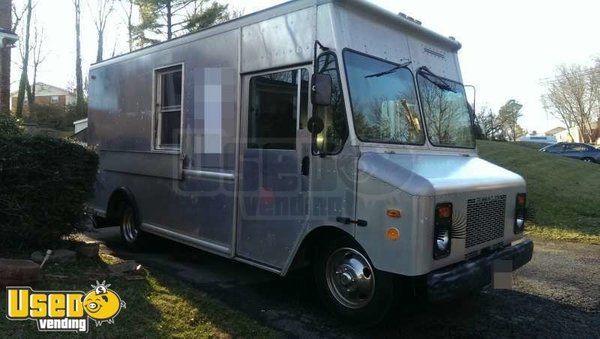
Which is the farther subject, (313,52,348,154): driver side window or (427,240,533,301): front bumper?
(313,52,348,154): driver side window

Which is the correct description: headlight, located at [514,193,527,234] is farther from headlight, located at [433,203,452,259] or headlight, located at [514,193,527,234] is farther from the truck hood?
headlight, located at [433,203,452,259]

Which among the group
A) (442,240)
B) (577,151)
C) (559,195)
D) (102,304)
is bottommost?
(102,304)

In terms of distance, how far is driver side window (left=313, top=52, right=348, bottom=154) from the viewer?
14.2 feet

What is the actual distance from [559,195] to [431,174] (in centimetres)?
891

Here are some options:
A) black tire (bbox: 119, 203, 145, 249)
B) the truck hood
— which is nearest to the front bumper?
the truck hood

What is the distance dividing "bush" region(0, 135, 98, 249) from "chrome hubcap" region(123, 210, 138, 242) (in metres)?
1.39

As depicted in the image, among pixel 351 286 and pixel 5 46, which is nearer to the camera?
pixel 351 286

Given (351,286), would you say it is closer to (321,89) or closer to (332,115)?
(332,115)

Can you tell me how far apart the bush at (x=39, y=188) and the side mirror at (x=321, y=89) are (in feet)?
10.7

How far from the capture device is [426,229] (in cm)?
382

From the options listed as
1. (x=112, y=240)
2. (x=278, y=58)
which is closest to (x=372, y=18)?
(x=278, y=58)

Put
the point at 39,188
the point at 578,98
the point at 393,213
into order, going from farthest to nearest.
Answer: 1. the point at 578,98
2. the point at 39,188
3. the point at 393,213

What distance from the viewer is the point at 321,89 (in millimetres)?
4121

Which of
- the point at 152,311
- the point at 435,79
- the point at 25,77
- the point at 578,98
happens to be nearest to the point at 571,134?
the point at 578,98
